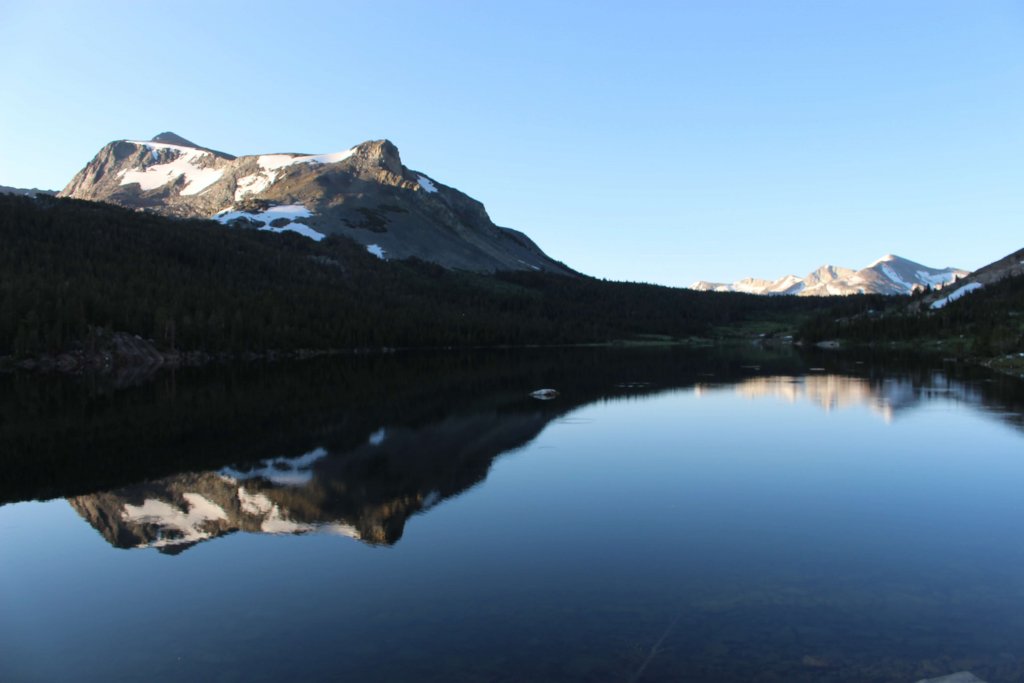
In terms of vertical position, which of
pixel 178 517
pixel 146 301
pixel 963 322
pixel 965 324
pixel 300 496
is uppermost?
pixel 146 301

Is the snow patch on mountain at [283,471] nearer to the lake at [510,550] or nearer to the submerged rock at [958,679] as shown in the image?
the lake at [510,550]

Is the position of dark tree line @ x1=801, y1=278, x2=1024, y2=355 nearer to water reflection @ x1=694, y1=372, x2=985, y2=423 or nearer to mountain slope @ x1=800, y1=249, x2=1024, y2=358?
mountain slope @ x1=800, y1=249, x2=1024, y2=358

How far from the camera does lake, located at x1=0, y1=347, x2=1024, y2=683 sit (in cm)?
1471

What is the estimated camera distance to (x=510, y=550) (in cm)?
2181

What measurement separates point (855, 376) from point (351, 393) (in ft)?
196

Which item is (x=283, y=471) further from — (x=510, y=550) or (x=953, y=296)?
(x=953, y=296)

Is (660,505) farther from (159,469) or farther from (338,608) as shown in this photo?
(159,469)

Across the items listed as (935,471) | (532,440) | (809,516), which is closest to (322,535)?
(809,516)

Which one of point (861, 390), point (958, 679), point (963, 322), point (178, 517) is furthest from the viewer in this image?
point (963, 322)

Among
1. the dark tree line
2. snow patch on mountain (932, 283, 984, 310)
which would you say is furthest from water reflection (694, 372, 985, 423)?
snow patch on mountain (932, 283, 984, 310)

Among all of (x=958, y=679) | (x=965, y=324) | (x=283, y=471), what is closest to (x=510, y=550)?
(x=958, y=679)

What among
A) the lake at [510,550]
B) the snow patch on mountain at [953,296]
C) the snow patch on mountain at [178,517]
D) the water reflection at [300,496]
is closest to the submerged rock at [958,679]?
the lake at [510,550]

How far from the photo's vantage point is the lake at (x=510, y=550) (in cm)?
1471

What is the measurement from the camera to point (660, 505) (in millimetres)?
27281
